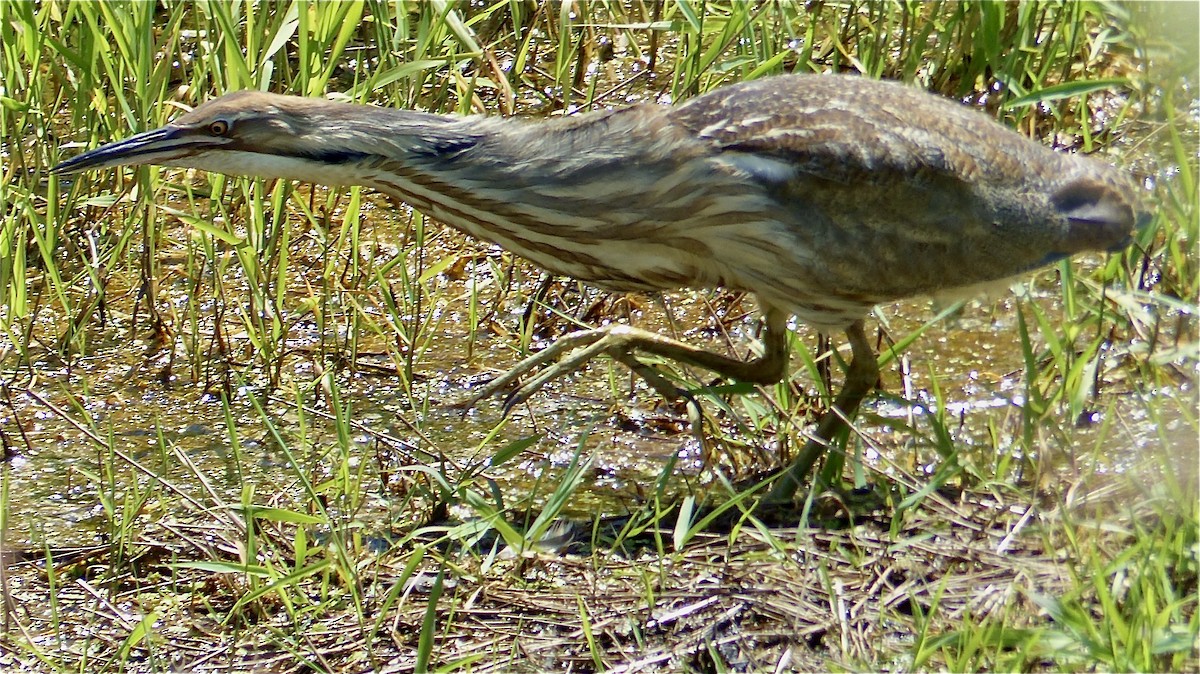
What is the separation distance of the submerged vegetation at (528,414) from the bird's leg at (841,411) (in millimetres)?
65

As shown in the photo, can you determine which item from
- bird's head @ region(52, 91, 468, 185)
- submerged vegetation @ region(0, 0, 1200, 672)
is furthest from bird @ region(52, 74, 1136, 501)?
submerged vegetation @ region(0, 0, 1200, 672)

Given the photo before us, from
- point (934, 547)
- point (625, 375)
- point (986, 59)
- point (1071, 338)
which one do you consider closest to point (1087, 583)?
point (934, 547)

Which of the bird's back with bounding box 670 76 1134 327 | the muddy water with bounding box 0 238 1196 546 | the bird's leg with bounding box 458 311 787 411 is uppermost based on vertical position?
the bird's back with bounding box 670 76 1134 327

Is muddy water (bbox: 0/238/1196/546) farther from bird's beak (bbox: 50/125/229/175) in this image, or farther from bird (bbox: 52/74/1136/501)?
bird's beak (bbox: 50/125/229/175)

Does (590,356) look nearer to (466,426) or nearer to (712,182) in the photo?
(712,182)

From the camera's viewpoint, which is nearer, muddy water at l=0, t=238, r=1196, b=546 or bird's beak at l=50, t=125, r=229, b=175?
bird's beak at l=50, t=125, r=229, b=175

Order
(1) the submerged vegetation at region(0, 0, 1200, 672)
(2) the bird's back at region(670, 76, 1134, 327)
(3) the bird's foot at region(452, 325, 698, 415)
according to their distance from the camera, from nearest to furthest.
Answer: (1) the submerged vegetation at region(0, 0, 1200, 672) → (2) the bird's back at region(670, 76, 1134, 327) → (3) the bird's foot at region(452, 325, 698, 415)

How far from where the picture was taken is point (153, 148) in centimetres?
336

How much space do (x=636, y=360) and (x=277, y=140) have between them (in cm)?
86

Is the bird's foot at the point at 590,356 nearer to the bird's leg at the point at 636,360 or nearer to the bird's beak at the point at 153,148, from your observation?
the bird's leg at the point at 636,360

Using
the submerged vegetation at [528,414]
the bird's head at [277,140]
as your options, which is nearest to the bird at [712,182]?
the bird's head at [277,140]

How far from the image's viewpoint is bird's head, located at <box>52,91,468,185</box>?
3352mm

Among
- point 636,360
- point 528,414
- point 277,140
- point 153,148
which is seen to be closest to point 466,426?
point 528,414

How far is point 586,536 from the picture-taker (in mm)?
3379
